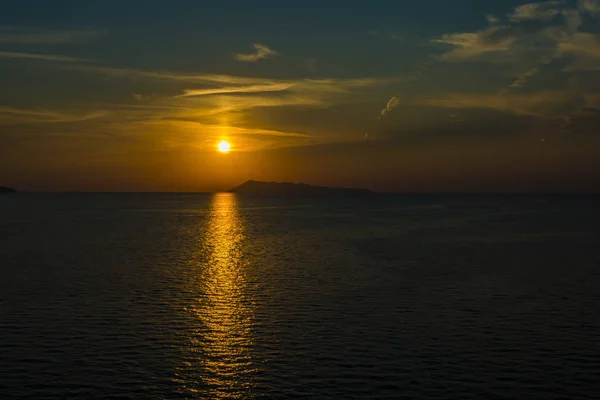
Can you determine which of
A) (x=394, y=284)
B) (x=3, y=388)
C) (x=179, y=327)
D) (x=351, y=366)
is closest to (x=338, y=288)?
(x=394, y=284)

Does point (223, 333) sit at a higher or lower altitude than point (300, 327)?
lower

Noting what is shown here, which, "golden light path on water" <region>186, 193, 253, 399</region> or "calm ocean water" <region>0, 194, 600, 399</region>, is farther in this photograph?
"golden light path on water" <region>186, 193, 253, 399</region>

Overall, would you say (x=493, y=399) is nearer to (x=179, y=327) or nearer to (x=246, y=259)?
(x=179, y=327)

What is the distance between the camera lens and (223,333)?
151ft

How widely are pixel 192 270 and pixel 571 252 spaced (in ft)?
217

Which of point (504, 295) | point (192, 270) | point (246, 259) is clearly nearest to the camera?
point (504, 295)

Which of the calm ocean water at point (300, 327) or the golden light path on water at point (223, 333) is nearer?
the calm ocean water at point (300, 327)

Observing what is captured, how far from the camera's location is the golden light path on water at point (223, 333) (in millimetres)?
34281

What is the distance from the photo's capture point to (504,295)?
61.7 meters

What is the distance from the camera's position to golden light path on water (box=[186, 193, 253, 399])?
34281 mm

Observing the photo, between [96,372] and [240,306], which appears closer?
[96,372]

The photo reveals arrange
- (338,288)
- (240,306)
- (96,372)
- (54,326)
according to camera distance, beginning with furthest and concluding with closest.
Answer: (338,288) < (240,306) < (54,326) < (96,372)

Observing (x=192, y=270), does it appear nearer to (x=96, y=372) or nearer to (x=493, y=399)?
(x=96, y=372)

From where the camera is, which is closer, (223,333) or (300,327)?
(223,333)
